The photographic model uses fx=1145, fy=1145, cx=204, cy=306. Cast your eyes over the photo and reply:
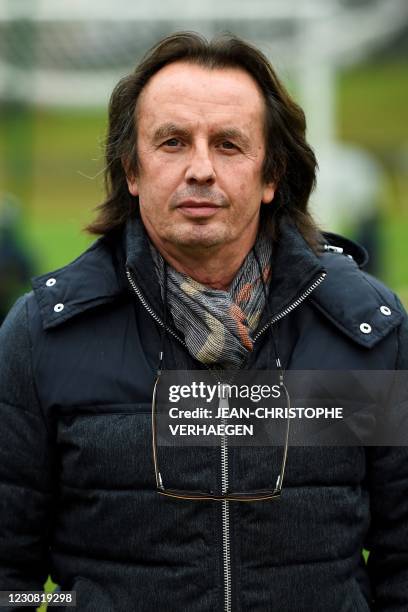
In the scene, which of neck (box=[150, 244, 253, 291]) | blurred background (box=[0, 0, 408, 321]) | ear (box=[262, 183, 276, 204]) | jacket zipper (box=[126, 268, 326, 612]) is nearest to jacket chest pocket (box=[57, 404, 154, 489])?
jacket zipper (box=[126, 268, 326, 612])

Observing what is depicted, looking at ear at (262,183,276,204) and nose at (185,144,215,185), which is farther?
ear at (262,183,276,204)

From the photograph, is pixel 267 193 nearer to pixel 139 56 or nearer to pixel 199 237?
pixel 199 237

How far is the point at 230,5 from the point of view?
17.4 metres

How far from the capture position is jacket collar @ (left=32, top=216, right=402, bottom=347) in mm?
2652

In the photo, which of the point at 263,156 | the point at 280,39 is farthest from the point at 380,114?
the point at 263,156

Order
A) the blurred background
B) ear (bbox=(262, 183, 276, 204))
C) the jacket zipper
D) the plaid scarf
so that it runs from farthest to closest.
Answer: the blurred background < ear (bbox=(262, 183, 276, 204)) < the plaid scarf < the jacket zipper

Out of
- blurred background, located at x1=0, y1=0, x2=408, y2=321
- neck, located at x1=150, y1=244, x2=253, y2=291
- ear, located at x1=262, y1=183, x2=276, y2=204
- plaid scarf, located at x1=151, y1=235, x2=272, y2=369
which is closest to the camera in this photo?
plaid scarf, located at x1=151, y1=235, x2=272, y2=369

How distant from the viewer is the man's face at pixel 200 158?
264 cm

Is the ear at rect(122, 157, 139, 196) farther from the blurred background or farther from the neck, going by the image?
the blurred background

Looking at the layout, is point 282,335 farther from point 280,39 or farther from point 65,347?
point 280,39

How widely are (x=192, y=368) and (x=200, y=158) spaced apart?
0.48 metres

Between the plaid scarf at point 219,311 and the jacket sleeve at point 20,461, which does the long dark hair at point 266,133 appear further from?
the jacket sleeve at point 20,461

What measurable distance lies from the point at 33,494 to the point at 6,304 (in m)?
8.39

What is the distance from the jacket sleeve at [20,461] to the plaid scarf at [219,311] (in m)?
0.36
